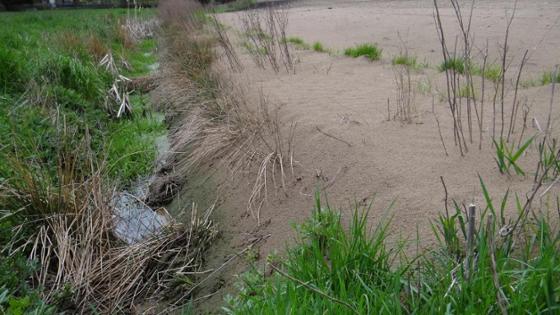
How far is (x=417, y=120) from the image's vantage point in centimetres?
346

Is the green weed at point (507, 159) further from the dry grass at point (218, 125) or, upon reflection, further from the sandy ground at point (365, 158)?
the dry grass at point (218, 125)

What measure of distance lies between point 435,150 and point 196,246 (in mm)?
1632

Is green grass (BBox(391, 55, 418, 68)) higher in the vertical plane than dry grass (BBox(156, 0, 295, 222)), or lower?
higher

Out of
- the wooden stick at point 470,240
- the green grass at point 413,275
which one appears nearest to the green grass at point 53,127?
the green grass at point 413,275

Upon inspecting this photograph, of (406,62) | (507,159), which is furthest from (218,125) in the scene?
(507,159)

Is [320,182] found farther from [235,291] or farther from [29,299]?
[29,299]

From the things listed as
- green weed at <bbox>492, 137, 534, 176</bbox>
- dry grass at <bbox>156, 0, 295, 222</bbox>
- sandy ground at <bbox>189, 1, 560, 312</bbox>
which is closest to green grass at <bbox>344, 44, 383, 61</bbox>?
sandy ground at <bbox>189, 1, 560, 312</bbox>

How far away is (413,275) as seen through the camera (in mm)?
1900

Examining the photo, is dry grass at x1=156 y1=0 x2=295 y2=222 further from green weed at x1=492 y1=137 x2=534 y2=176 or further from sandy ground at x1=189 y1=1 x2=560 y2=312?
green weed at x1=492 y1=137 x2=534 y2=176

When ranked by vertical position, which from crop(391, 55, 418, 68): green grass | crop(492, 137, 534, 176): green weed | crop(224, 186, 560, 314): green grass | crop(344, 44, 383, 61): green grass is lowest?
crop(224, 186, 560, 314): green grass

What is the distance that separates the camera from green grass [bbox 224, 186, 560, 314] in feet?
5.24

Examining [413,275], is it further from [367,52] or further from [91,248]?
[367,52]

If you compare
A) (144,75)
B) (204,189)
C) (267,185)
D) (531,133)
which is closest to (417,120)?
(531,133)

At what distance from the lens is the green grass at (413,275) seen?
160cm
